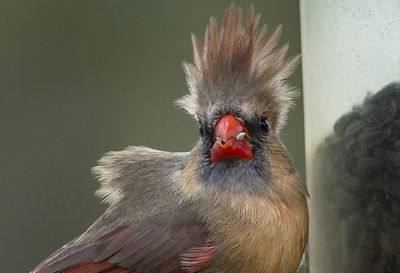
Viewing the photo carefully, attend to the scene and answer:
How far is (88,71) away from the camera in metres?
5.25

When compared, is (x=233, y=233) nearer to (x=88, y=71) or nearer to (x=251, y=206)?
(x=251, y=206)

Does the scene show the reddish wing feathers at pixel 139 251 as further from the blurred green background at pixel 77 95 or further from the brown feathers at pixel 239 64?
the blurred green background at pixel 77 95

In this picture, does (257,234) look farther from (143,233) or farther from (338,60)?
(338,60)

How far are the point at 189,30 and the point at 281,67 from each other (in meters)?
2.54

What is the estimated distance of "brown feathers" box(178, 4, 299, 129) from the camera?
8.77 feet

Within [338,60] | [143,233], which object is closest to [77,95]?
[143,233]

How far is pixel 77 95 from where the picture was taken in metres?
5.20

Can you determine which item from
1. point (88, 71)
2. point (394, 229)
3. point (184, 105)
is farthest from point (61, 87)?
point (394, 229)

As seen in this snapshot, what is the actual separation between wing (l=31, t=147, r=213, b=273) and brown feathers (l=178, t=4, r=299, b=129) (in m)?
0.31

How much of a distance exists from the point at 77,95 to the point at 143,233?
258 centimetres

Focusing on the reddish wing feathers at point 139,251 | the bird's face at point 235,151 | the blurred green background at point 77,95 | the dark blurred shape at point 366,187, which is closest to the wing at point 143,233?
the reddish wing feathers at point 139,251

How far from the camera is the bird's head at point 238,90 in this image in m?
2.67

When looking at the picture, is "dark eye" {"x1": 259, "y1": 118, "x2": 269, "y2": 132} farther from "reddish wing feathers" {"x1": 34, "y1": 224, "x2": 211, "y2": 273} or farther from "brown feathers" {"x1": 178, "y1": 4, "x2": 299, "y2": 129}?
"reddish wing feathers" {"x1": 34, "y1": 224, "x2": 211, "y2": 273}

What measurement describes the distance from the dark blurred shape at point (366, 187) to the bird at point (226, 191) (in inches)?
4.9
